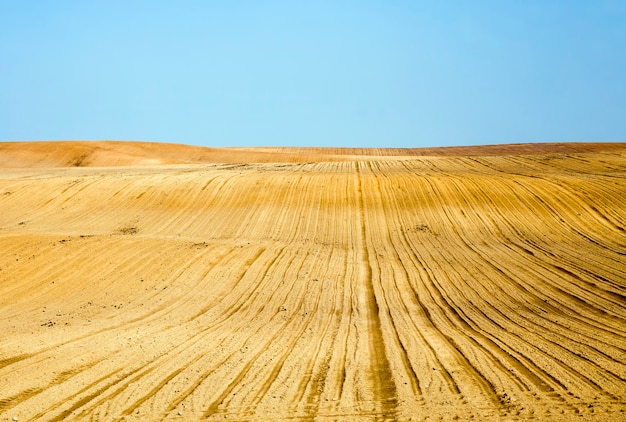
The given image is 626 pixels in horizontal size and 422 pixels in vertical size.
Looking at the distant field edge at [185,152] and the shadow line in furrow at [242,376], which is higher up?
the distant field edge at [185,152]

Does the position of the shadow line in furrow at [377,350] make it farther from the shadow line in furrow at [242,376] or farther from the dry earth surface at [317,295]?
the shadow line in furrow at [242,376]

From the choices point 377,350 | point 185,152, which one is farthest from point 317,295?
point 185,152

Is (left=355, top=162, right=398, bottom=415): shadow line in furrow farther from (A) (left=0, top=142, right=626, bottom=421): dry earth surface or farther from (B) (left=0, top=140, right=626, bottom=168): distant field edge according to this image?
(B) (left=0, top=140, right=626, bottom=168): distant field edge

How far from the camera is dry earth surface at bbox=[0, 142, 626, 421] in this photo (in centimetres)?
835

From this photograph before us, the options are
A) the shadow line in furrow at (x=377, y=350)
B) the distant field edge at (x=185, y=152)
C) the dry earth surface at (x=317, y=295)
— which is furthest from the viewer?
the distant field edge at (x=185, y=152)

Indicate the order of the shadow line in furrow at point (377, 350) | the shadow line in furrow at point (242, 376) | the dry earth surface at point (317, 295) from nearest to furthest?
the shadow line in furrow at point (242, 376) < the shadow line in furrow at point (377, 350) < the dry earth surface at point (317, 295)

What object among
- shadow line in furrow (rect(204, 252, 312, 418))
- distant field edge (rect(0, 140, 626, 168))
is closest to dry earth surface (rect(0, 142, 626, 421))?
shadow line in furrow (rect(204, 252, 312, 418))

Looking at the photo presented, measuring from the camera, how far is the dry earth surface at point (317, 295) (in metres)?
8.35

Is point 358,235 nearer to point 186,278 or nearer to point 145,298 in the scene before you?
point 186,278

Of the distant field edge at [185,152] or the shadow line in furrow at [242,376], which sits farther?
the distant field edge at [185,152]

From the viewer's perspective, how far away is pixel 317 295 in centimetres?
1652

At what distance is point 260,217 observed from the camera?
1086 inches

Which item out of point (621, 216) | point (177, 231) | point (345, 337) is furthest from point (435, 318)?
point (621, 216)

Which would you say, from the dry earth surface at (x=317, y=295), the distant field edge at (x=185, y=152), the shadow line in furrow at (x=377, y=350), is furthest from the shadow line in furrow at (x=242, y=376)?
the distant field edge at (x=185, y=152)
